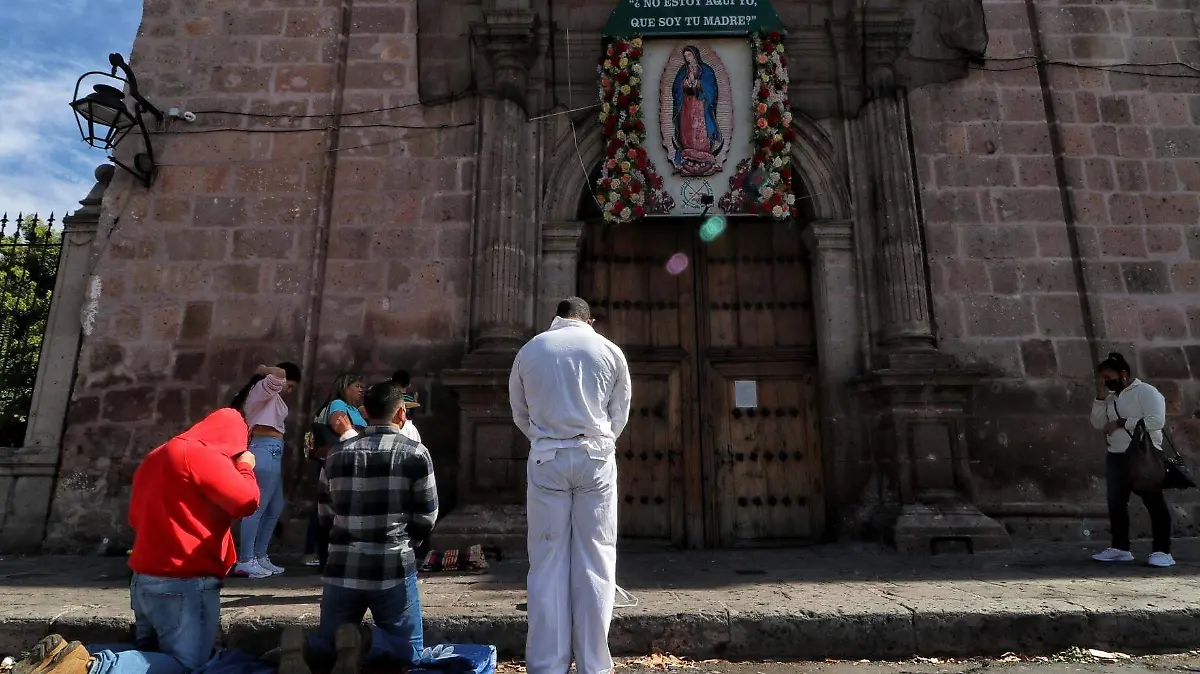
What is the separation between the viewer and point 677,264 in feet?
25.9

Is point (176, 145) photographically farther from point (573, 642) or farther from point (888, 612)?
point (888, 612)

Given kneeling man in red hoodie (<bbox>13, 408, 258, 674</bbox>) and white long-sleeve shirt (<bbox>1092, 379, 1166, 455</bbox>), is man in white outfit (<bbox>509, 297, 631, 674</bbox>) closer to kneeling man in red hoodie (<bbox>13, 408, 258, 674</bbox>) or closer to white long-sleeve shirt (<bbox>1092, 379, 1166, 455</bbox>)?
kneeling man in red hoodie (<bbox>13, 408, 258, 674</bbox>)

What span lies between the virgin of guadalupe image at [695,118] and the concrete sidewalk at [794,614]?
432 centimetres

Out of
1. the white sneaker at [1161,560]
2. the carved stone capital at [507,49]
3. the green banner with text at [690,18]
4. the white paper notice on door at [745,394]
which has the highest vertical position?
the green banner with text at [690,18]

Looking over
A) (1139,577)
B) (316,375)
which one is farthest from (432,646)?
(1139,577)

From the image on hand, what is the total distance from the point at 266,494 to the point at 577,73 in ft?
17.1

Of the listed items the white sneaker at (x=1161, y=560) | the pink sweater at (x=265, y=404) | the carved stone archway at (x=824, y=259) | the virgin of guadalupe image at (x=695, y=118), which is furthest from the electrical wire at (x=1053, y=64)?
the pink sweater at (x=265, y=404)

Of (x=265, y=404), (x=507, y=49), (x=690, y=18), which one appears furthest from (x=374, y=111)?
(x=265, y=404)

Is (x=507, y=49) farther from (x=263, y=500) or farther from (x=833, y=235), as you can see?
(x=263, y=500)

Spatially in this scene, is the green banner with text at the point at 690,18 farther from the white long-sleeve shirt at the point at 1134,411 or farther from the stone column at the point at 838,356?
the white long-sleeve shirt at the point at 1134,411

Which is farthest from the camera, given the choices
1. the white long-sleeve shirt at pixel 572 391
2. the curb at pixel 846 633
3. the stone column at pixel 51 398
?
the stone column at pixel 51 398

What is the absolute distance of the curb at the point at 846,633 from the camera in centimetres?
364

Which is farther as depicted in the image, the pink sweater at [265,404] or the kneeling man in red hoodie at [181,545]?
the pink sweater at [265,404]

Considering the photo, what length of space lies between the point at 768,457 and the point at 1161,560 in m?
3.24
